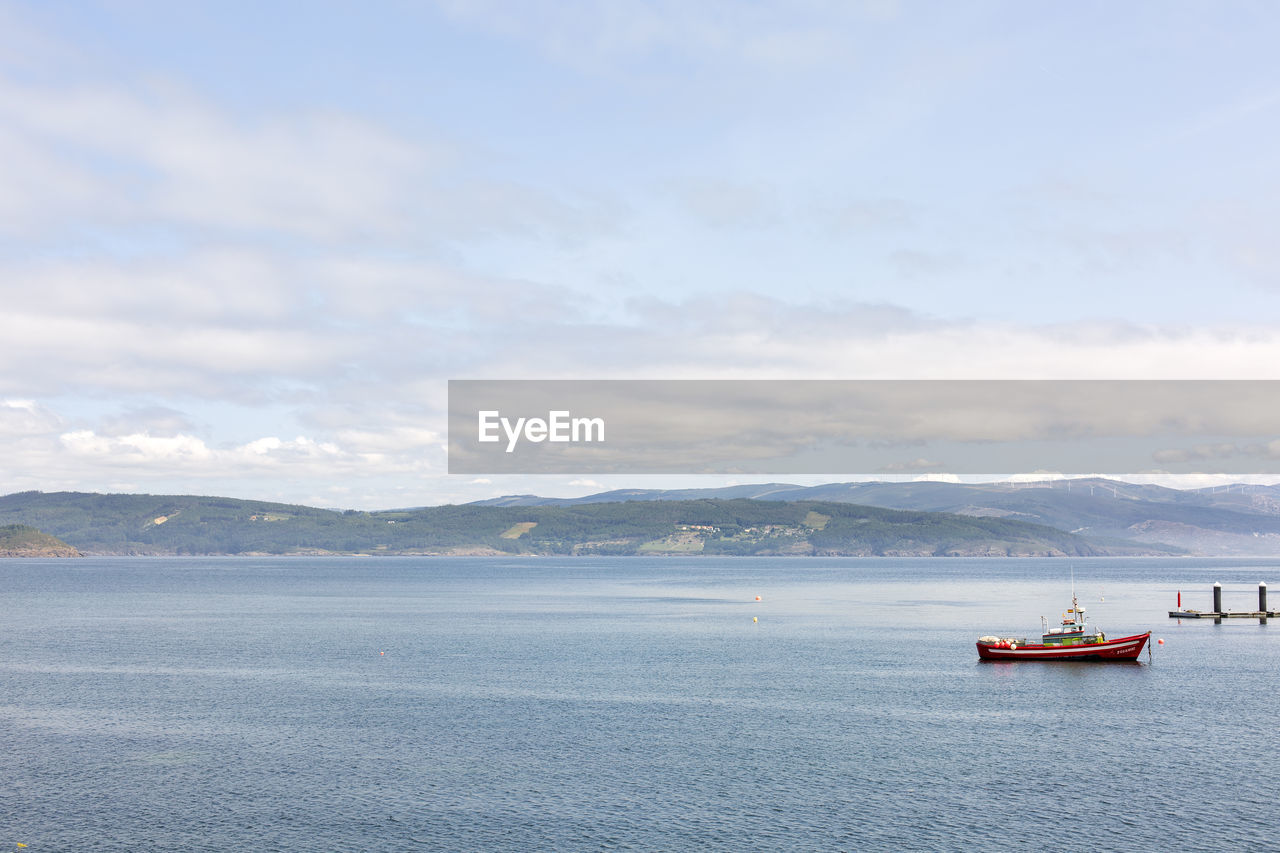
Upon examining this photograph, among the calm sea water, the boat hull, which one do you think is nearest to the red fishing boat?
the boat hull

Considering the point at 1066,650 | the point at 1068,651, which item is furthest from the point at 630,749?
the point at 1068,651

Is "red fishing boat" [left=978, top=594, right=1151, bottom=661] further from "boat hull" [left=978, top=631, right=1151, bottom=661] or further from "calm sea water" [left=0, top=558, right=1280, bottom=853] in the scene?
"calm sea water" [left=0, top=558, right=1280, bottom=853]

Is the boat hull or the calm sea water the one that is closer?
the calm sea water

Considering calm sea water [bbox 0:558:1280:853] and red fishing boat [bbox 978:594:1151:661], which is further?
red fishing boat [bbox 978:594:1151:661]

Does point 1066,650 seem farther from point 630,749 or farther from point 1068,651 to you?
point 630,749

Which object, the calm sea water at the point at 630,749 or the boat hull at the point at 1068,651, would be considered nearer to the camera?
the calm sea water at the point at 630,749

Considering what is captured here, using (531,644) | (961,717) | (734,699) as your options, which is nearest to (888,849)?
(961,717)

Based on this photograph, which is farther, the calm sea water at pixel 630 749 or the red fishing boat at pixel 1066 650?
the red fishing boat at pixel 1066 650

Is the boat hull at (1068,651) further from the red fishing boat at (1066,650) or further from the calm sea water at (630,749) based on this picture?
the calm sea water at (630,749)

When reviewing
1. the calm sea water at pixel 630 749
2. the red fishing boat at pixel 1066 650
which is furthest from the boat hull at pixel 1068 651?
the calm sea water at pixel 630 749
